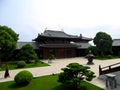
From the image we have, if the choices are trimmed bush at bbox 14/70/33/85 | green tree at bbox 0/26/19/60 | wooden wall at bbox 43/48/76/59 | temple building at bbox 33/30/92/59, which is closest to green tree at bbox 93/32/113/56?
temple building at bbox 33/30/92/59

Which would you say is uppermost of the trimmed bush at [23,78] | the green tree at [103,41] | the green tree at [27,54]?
the green tree at [103,41]

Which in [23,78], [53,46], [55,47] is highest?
[53,46]

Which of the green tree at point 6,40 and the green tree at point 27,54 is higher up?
the green tree at point 6,40

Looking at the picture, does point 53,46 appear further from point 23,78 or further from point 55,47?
point 23,78

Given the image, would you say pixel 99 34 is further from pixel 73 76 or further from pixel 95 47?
pixel 73 76

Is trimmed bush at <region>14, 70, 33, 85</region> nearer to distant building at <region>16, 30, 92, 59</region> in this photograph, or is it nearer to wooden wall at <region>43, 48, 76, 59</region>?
distant building at <region>16, 30, 92, 59</region>

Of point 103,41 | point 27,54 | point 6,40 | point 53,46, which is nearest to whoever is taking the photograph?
point 6,40

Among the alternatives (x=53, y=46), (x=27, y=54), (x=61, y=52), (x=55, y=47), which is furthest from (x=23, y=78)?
(x=61, y=52)

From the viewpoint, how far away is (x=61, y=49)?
34344 mm

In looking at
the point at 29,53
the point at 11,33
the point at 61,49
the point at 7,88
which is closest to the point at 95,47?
the point at 61,49

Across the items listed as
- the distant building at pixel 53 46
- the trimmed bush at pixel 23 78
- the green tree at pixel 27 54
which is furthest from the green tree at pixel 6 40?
the trimmed bush at pixel 23 78

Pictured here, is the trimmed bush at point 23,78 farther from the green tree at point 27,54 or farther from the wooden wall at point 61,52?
the wooden wall at point 61,52

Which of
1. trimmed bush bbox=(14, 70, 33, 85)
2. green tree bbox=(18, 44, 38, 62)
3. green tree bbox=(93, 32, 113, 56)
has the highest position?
green tree bbox=(93, 32, 113, 56)

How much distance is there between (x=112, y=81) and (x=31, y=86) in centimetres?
652
